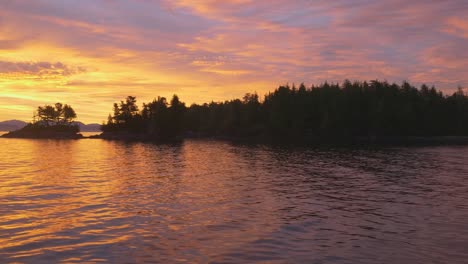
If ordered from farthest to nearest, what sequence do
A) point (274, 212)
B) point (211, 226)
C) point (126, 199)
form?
point (126, 199), point (274, 212), point (211, 226)

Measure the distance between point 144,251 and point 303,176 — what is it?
32.3 meters

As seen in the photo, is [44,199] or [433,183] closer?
[44,199]

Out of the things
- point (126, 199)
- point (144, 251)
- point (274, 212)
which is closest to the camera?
point (144, 251)

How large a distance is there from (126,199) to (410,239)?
73.5 feet

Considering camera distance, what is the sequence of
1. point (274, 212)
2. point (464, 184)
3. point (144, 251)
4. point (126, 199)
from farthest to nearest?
point (464, 184) < point (126, 199) < point (274, 212) < point (144, 251)

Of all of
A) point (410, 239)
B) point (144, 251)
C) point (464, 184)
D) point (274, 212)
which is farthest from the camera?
point (464, 184)

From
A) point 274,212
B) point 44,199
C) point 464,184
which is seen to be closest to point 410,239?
point 274,212

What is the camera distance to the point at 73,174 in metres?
50.6

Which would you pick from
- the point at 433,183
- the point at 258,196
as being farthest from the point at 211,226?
the point at 433,183

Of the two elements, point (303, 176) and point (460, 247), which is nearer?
point (460, 247)

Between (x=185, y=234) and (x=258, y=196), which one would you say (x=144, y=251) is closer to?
(x=185, y=234)

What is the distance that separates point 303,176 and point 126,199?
79.0 feet

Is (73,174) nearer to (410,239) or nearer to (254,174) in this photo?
(254,174)

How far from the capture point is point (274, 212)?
27.2 metres
